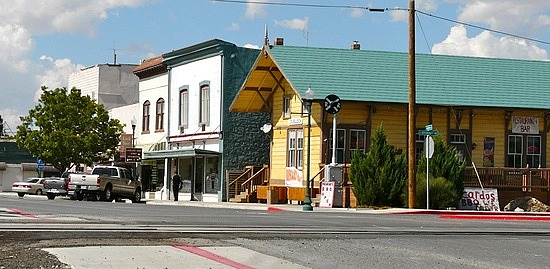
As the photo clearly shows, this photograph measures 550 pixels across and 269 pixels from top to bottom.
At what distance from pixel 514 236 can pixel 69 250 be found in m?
9.33

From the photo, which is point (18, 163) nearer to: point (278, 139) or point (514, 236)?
point (278, 139)

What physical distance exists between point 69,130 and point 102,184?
18.6 m

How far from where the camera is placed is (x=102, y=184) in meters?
41.0

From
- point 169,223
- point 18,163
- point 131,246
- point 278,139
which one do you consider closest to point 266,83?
point 278,139

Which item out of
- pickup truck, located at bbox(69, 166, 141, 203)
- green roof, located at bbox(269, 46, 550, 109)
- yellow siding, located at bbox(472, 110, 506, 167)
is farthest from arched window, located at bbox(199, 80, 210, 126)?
yellow siding, located at bbox(472, 110, 506, 167)

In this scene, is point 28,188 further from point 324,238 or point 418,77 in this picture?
point 324,238

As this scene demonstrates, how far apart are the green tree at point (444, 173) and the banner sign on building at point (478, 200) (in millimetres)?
822

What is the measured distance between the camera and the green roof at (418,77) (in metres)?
36.4

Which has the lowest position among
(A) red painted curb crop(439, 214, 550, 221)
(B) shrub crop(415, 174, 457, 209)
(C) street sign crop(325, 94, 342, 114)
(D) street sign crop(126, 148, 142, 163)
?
(A) red painted curb crop(439, 214, 550, 221)

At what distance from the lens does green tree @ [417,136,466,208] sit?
32.0 m

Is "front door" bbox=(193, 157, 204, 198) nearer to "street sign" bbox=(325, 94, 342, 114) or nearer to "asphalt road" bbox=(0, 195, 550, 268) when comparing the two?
"street sign" bbox=(325, 94, 342, 114)

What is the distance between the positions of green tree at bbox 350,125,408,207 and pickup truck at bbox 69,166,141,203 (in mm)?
13715

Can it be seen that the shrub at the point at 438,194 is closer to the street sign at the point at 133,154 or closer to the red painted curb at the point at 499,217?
the red painted curb at the point at 499,217

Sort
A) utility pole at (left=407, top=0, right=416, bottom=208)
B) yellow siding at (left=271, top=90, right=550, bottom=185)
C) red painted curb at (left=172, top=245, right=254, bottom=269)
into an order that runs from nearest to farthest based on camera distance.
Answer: red painted curb at (left=172, top=245, right=254, bottom=269) → utility pole at (left=407, top=0, right=416, bottom=208) → yellow siding at (left=271, top=90, right=550, bottom=185)
